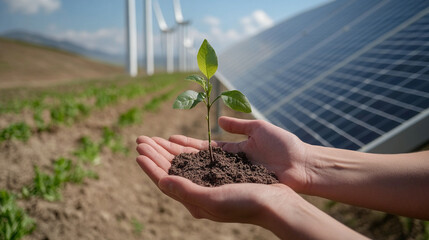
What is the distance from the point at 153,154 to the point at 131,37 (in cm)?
2725

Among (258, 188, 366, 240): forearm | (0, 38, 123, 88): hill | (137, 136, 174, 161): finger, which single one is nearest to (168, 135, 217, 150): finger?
(137, 136, 174, 161): finger

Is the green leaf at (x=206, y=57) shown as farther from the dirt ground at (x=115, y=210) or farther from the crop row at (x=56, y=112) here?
the crop row at (x=56, y=112)

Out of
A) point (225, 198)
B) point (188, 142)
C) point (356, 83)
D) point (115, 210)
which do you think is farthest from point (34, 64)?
point (225, 198)

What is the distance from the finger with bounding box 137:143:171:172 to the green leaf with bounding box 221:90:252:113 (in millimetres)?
801

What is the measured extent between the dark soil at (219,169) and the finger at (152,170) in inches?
6.5

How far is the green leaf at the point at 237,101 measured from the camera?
6.07ft

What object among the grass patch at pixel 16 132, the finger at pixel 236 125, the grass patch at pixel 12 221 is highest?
the finger at pixel 236 125

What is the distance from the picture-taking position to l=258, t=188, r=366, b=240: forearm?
155 cm

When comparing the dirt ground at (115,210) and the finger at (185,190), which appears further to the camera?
the dirt ground at (115,210)

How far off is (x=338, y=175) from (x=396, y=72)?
1646mm

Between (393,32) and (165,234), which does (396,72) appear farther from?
(165,234)

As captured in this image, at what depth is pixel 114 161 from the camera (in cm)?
609

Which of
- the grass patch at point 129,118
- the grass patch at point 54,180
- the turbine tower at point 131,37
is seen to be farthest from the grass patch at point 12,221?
the turbine tower at point 131,37

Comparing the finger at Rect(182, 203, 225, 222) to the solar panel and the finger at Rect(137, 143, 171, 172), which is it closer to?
the finger at Rect(137, 143, 171, 172)
